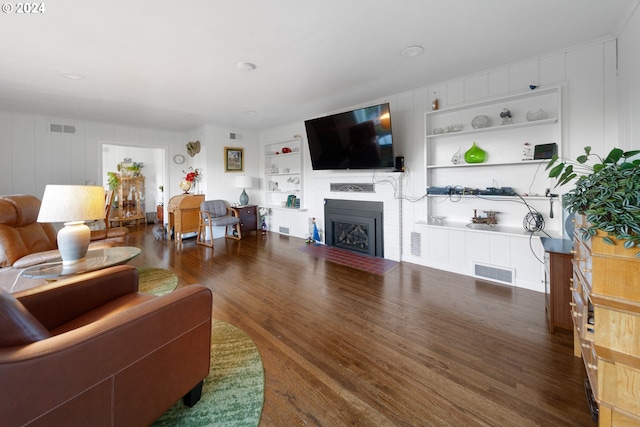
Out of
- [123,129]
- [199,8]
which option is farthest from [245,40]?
[123,129]

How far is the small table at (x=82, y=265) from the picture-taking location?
77.2 inches

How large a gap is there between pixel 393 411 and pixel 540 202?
2718 mm

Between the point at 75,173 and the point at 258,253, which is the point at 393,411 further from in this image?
the point at 75,173

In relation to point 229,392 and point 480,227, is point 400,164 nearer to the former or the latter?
point 480,227

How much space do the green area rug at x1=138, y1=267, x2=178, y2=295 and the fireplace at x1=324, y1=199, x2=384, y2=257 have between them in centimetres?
251

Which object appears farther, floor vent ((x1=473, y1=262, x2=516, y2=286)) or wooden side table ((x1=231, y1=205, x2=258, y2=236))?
wooden side table ((x1=231, y1=205, x2=258, y2=236))

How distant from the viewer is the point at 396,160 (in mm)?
3756

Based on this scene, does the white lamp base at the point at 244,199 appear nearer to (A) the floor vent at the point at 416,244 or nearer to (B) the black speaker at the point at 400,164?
(B) the black speaker at the point at 400,164

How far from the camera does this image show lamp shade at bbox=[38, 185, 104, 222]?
1.96 metres

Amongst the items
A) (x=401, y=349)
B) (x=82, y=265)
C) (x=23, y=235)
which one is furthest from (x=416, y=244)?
(x=23, y=235)

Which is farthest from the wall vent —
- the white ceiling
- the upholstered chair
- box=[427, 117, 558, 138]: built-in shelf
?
the upholstered chair

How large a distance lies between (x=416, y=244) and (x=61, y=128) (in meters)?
6.50

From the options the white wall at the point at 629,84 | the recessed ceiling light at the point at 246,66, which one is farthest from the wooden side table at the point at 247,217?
the white wall at the point at 629,84

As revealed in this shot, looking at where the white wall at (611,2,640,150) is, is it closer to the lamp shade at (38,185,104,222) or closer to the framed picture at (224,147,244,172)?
the lamp shade at (38,185,104,222)
